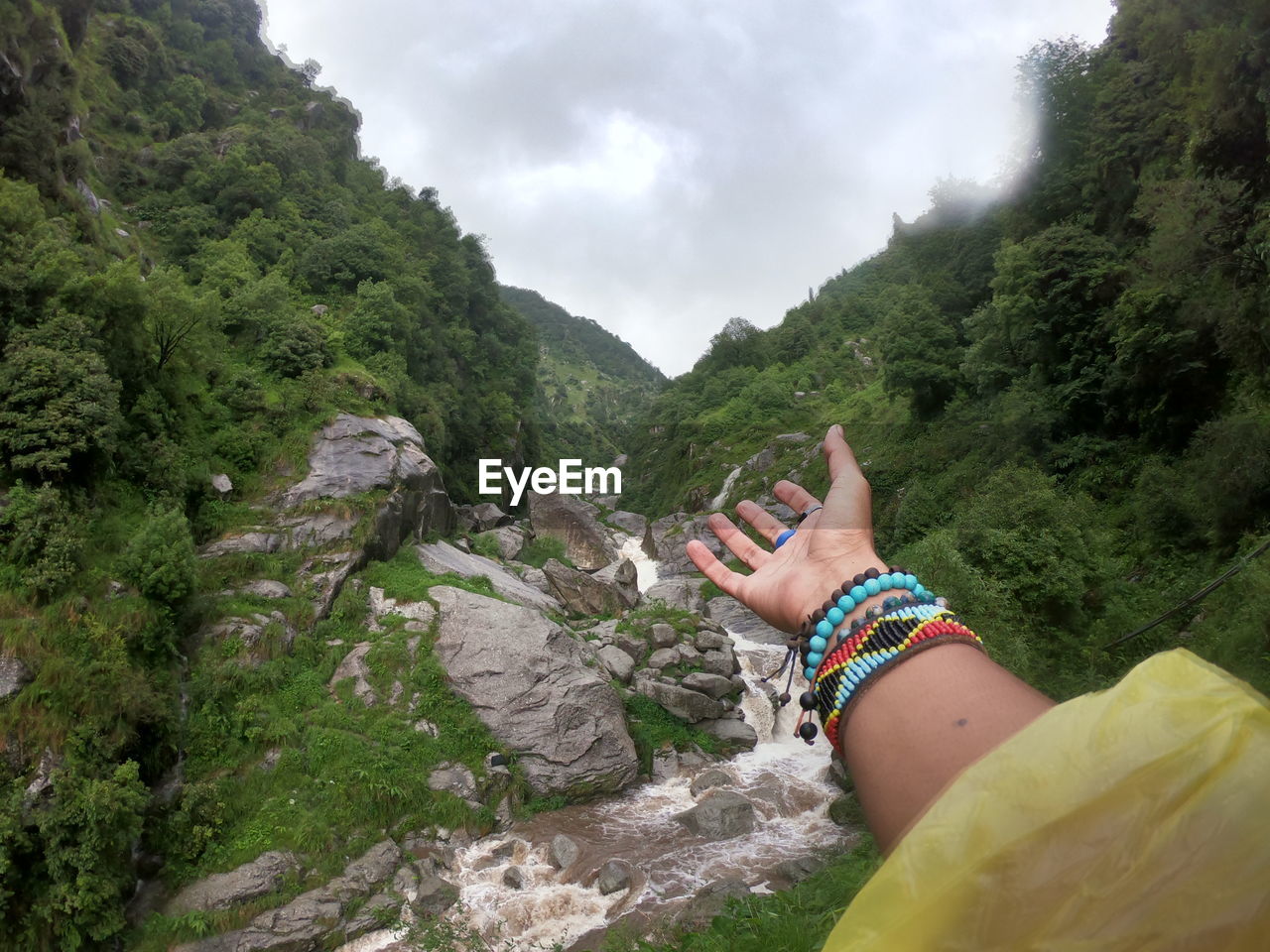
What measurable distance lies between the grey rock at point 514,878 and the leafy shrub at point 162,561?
30.4 feet

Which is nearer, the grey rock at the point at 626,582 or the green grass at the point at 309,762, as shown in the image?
the green grass at the point at 309,762

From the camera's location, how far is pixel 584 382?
5108 inches

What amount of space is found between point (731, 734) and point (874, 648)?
722 inches

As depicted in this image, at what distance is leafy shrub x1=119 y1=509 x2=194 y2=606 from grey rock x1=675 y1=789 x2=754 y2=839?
40.7ft

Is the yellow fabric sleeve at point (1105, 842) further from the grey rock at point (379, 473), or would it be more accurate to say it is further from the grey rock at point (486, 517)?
the grey rock at point (486, 517)

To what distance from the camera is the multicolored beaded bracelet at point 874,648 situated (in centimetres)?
165

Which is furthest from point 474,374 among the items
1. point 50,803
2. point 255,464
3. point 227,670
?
point 50,803

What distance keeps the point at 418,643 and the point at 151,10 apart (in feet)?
177

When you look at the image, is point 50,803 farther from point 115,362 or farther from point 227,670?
point 115,362

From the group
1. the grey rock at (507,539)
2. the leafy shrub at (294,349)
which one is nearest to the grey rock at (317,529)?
the leafy shrub at (294,349)

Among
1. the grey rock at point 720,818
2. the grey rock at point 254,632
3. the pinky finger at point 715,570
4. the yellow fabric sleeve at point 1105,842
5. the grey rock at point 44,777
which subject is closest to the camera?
the yellow fabric sleeve at point 1105,842

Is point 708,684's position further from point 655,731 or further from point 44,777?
point 44,777

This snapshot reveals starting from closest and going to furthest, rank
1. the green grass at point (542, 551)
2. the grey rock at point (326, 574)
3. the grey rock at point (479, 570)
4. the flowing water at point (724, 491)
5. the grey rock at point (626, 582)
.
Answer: the grey rock at point (326, 574) → the grey rock at point (479, 570) → the grey rock at point (626, 582) → the green grass at point (542, 551) → the flowing water at point (724, 491)

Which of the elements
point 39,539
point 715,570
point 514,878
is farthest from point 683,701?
point 715,570
